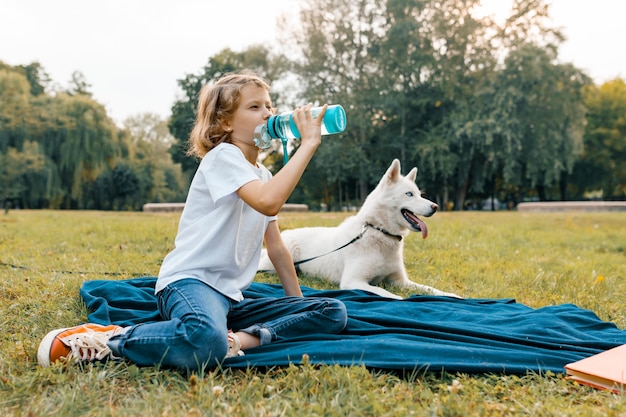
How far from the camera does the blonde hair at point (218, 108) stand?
11.0 feet

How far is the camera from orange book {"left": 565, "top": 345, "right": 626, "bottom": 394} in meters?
2.56

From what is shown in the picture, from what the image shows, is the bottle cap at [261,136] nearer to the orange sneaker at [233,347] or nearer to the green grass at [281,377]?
the orange sneaker at [233,347]

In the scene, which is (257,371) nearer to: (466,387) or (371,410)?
(371,410)

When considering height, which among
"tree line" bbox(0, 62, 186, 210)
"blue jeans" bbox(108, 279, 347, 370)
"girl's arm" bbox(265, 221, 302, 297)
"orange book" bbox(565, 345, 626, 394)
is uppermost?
"tree line" bbox(0, 62, 186, 210)

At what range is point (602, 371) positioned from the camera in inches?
105

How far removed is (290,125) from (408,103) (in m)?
33.0

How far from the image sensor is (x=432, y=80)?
33781 mm

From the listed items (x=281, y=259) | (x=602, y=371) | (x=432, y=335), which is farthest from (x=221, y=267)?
(x=602, y=371)

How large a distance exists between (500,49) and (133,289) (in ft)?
109

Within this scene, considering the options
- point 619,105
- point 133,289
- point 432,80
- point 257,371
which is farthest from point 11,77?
point 619,105

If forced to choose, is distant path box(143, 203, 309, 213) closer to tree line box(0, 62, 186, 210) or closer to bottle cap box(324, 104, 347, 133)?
tree line box(0, 62, 186, 210)

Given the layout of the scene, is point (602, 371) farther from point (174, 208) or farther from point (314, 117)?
point (174, 208)

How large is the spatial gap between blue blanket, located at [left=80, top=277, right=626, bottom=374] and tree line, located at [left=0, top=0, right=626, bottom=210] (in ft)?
88.5

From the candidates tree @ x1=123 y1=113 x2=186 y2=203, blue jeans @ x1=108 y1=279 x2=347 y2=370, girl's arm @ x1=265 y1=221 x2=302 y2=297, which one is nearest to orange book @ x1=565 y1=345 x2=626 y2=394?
blue jeans @ x1=108 y1=279 x2=347 y2=370
